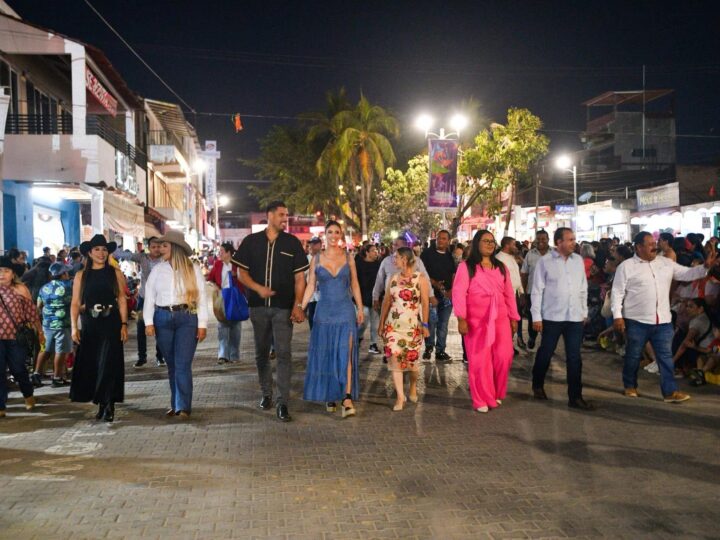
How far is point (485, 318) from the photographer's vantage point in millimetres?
7648

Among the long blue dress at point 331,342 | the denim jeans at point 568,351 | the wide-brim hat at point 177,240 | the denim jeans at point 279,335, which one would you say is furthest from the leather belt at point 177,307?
the denim jeans at point 568,351

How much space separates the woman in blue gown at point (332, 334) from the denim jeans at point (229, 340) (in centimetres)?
398

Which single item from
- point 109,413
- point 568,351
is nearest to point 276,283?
point 109,413

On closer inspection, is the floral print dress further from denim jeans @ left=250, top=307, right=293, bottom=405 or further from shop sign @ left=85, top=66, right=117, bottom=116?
shop sign @ left=85, top=66, right=117, bottom=116

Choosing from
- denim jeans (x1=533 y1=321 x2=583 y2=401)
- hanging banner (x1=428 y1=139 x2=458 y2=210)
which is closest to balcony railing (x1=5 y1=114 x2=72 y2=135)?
hanging banner (x1=428 y1=139 x2=458 y2=210)

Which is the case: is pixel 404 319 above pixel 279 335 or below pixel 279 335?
above

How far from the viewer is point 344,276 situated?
743cm

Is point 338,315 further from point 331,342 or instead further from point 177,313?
point 177,313

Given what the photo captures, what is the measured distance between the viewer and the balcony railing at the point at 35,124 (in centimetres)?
1823

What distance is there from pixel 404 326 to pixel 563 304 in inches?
68.8

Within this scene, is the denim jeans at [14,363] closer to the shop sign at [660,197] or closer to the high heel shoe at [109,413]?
the high heel shoe at [109,413]

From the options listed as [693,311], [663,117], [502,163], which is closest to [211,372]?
[693,311]

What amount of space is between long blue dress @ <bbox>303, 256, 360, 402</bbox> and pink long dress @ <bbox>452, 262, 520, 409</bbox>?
4.02 ft

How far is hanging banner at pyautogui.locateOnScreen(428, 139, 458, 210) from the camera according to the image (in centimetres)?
2070
